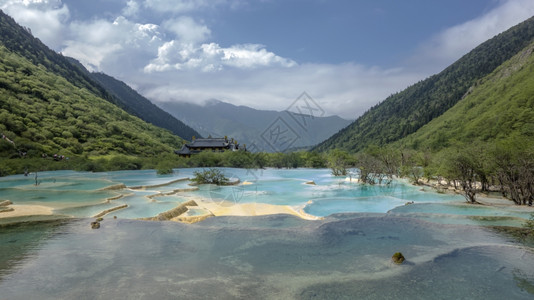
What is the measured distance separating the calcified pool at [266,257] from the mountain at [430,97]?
3399 inches

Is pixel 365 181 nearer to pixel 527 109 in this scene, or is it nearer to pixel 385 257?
pixel 385 257

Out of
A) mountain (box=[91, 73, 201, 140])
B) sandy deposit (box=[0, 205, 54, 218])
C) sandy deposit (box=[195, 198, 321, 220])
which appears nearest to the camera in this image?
sandy deposit (box=[0, 205, 54, 218])

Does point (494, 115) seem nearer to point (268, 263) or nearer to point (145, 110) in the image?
point (268, 263)

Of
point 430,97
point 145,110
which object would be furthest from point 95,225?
point 145,110

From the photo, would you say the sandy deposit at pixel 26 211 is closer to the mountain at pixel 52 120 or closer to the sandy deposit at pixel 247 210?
the sandy deposit at pixel 247 210

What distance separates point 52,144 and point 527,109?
7046 cm

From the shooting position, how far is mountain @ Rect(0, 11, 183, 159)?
1619 inches

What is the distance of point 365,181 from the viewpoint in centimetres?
2556

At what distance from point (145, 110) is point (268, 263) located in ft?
515

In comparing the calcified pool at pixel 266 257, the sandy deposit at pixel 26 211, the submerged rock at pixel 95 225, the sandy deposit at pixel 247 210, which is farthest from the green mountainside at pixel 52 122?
the calcified pool at pixel 266 257

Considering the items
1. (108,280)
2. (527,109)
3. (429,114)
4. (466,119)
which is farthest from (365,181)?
(429,114)

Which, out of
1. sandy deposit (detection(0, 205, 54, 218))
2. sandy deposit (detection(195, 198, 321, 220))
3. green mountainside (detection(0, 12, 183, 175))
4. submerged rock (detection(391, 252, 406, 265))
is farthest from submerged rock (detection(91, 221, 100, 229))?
green mountainside (detection(0, 12, 183, 175))

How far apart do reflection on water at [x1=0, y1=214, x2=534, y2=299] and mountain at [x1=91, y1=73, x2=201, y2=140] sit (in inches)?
4902

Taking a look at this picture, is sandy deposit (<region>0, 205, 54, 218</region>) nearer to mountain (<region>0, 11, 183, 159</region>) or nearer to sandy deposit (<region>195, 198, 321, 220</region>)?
sandy deposit (<region>195, 198, 321, 220</region>)
